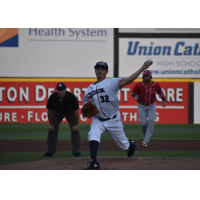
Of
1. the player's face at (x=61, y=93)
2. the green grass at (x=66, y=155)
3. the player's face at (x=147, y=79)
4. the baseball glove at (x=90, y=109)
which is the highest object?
the player's face at (x=147, y=79)

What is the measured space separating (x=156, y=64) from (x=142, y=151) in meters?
9.70

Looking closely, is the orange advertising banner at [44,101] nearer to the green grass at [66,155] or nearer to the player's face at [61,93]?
the green grass at [66,155]

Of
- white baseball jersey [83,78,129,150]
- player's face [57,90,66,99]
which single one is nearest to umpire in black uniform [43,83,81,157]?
player's face [57,90,66,99]

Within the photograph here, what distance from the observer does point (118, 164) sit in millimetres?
6289

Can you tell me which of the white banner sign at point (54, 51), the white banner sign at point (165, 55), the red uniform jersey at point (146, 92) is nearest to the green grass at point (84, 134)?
the red uniform jersey at point (146, 92)

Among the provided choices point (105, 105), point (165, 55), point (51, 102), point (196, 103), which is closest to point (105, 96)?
point (105, 105)

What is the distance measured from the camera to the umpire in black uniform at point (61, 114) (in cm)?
748

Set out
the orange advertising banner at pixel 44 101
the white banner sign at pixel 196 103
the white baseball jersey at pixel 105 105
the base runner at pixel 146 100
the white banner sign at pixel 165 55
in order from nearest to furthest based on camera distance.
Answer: the white baseball jersey at pixel 105 105, the base runner at pixel 146 100, the orange advertising banner at pixel 44 101, the white banner sign at pixel 165 55, the white banner sign at pixel 196 103

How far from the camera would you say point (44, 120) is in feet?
56.3

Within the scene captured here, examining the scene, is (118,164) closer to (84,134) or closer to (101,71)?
(101,71)

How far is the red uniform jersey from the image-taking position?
8.94m

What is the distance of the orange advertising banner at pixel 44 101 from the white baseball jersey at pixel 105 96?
35.7 feet

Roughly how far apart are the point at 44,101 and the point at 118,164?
11355 mm

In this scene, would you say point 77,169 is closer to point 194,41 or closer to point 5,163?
point 5,163
